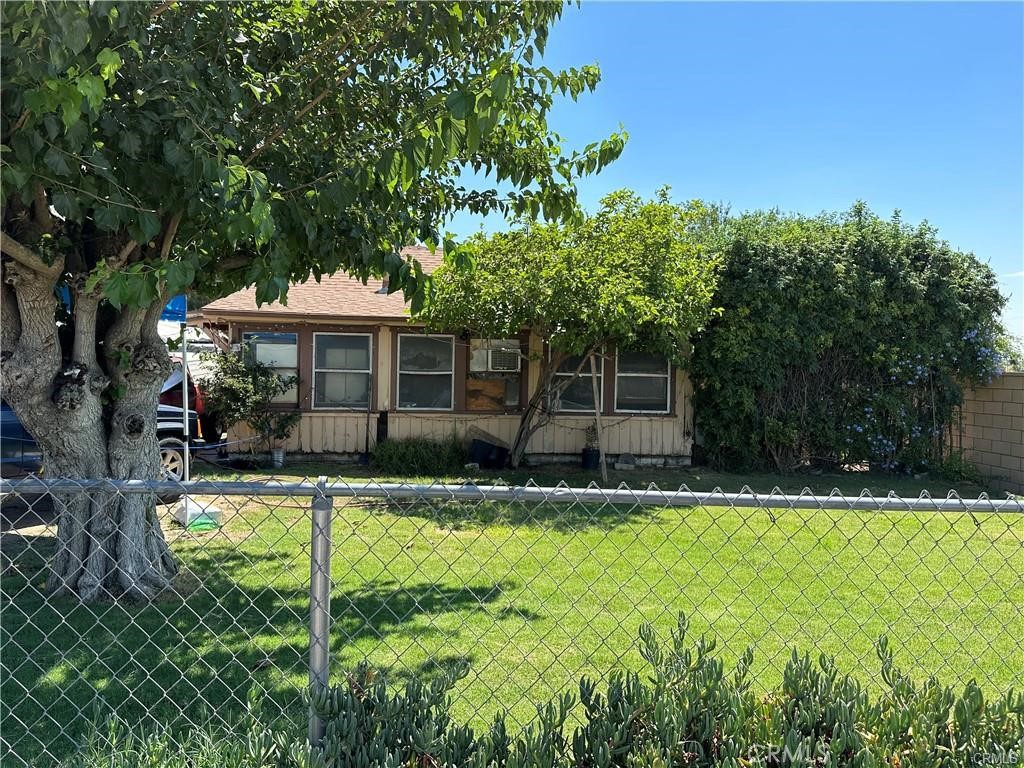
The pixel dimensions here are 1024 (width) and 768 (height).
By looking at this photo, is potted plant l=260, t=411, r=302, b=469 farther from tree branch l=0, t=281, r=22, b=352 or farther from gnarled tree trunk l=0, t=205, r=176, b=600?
tree branch l=0, t=281, r=22, b=352

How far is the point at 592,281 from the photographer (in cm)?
1007

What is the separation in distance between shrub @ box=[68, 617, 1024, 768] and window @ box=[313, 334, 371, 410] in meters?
10.8

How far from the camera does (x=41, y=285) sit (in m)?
4.79

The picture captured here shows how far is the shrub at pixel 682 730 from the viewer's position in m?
2.32

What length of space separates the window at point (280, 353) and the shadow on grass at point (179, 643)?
6.48 meters

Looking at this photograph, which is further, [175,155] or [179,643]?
[179,643]

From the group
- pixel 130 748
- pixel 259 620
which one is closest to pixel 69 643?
pixel 259 620

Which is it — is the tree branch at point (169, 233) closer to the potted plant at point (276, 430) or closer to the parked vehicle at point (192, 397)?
the parked vehicle at point (192, 397)

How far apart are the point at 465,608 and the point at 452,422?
7.73 meters

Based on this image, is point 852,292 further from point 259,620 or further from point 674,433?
point 259,620

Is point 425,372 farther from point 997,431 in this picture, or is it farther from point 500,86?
point 500,86

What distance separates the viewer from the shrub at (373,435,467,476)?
484 inches

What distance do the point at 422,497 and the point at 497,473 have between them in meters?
9.89

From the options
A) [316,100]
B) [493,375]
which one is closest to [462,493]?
[316,100]
